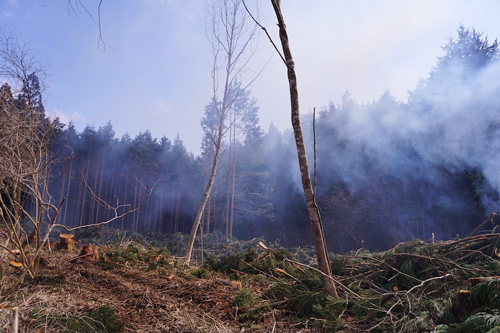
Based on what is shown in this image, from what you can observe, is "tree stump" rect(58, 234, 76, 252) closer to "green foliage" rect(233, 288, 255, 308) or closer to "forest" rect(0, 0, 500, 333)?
"forest" rect(0, 0, 500, 333)

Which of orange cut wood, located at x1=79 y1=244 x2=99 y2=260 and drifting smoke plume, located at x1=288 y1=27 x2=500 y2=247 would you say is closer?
orange cut wood, located at x1=79 y1=244 x2=99 y2=260

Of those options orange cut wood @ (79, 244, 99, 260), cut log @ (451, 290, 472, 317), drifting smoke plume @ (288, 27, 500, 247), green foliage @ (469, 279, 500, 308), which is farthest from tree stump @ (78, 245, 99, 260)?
drifting smoke plume @ (288, 27, 500, 247)

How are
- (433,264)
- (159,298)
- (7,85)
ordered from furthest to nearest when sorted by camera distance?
(7,85) < (433,264) < (159,298)

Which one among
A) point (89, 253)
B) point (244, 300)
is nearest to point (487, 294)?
point (244, 300)

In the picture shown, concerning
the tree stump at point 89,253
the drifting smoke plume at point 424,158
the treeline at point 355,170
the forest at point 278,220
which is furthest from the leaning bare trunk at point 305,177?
the drifting smoke plume at point 424,158

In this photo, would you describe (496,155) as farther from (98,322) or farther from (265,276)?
(98,322)

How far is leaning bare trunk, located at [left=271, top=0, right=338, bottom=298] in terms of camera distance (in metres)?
3.78

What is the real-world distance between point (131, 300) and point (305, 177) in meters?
2.60

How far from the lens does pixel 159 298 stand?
4098 millimetres

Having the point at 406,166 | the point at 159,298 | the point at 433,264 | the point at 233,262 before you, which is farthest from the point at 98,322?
the point at 406,166

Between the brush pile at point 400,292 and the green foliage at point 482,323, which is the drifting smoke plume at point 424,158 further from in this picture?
the green foliage at point 482,323

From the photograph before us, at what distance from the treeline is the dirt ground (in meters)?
1.50

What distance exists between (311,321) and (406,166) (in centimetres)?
1356

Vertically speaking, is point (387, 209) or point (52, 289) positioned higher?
point (387, 209)
